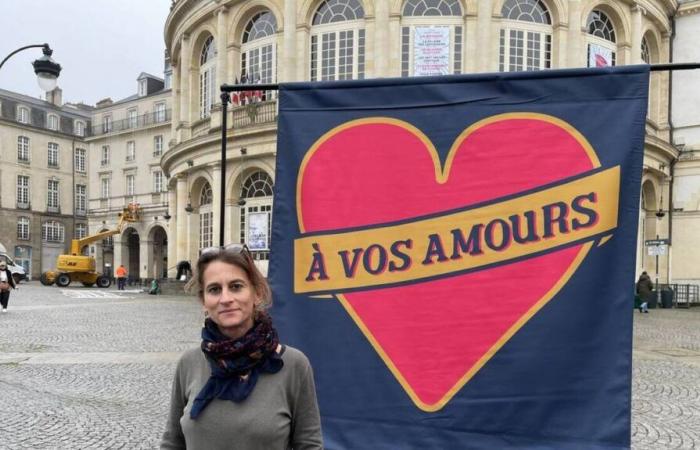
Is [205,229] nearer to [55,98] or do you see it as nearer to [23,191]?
[23,191]

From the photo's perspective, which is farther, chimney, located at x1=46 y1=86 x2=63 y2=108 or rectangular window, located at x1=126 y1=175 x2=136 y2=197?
chimney, located at x1=46 y1=86 x2=63 y2=108

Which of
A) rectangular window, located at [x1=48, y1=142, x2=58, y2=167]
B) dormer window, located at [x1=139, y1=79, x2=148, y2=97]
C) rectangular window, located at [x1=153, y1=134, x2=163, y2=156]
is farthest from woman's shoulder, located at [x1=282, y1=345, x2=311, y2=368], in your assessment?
rectangular window, located at [x1=48, y1=142, x2=58, y2=167]

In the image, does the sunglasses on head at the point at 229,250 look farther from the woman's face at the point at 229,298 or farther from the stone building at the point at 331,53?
the stone building at the point at 331,53

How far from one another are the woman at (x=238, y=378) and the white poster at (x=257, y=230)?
22397 millimetres

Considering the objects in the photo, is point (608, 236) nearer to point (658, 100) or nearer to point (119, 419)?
point (119, 419)

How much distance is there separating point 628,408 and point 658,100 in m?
30.5

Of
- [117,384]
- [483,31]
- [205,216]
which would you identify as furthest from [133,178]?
[117,384]

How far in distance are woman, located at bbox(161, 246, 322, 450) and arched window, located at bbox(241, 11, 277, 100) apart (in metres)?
23.7

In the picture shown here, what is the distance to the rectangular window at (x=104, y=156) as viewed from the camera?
187ft

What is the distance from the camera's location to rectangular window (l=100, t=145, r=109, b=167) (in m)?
57.0

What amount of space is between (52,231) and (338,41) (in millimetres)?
47626

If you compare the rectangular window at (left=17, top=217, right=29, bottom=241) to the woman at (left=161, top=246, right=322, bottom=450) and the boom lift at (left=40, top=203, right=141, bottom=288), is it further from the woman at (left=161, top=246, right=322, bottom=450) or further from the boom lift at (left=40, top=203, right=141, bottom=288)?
the woman at (left=161, top=246, right=322, bottom=450)

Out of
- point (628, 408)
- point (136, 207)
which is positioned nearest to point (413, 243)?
point (628, 408)

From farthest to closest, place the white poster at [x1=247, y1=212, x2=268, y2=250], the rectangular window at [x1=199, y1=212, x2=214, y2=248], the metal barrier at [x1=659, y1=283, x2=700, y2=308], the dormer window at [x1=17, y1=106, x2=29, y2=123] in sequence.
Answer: the dormer window at [x1=17, y1=106, x2=29, y2=123] < the rectangular window at [x1=199, y1=212, x2=214, y2=248] < the metal barrier at [x1=659, y1=283, x2=700, y2=308] < the white poster at [x1=247, y1=212, x2=268, y2=250]
